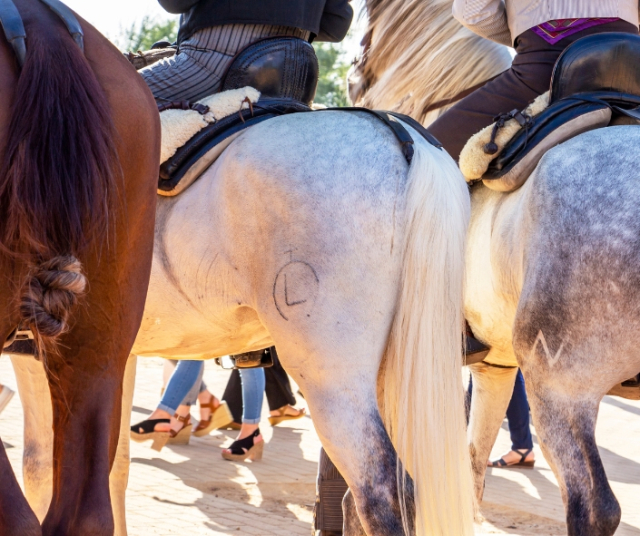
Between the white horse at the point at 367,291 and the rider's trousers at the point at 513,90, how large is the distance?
1041 millimetres

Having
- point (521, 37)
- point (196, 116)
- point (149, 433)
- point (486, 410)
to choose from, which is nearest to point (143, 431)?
point (149, 433)

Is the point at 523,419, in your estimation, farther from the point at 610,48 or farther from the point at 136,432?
the point at 610,48

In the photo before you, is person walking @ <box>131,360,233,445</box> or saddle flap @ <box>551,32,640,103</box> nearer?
saddle flap @ <box>551,32,640,103</box>

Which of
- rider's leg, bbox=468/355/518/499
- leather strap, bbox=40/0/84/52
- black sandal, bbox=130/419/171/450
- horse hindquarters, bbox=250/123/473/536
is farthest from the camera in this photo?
black sandal, bbox=130/419/171/450

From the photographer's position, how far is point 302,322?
9.67 ft

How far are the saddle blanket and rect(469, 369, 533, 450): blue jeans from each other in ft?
14.9

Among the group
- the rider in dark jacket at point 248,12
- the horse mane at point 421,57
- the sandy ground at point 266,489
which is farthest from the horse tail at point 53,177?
the horse mane at point 421,57

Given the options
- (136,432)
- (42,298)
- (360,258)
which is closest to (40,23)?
(42,298)

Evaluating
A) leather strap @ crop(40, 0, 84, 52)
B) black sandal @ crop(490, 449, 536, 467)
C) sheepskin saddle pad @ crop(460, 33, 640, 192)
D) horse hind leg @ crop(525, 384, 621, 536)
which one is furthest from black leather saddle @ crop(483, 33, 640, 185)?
black sandal @ crop(490, 449, 536, 467)

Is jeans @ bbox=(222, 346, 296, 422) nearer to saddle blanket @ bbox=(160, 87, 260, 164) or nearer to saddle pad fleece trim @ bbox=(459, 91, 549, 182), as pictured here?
saddle pad fleece trim @ bbox=(459, 91, 549, 182)

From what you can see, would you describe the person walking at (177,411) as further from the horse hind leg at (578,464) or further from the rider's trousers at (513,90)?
the horse hind leg at (578,464)

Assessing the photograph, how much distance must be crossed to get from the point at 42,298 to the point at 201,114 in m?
1.83

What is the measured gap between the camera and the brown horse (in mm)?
1794

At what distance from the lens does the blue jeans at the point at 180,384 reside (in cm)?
712
